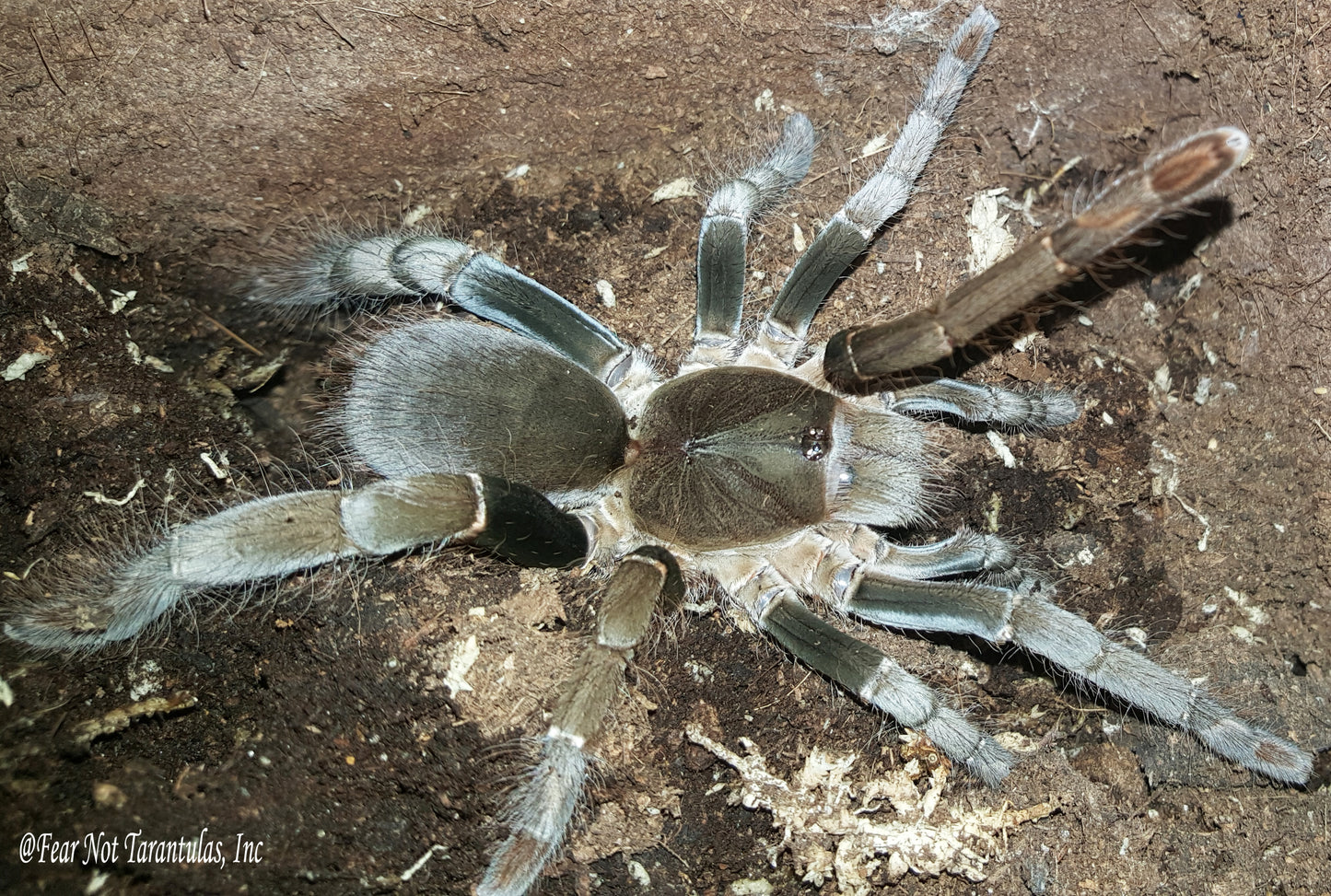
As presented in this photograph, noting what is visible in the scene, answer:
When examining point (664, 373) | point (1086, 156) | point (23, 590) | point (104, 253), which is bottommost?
point (23, 590)

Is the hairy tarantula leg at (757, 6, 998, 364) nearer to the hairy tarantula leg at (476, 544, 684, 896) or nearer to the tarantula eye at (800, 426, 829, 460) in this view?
the tarantula eye at (800, 426, 829, 460)

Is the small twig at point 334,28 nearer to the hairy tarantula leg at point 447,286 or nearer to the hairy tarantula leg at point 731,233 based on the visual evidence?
the hairy tarantula leg at point 447,286

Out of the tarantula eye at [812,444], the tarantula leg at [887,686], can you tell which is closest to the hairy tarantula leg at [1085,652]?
the tarantula leg at [887,686]

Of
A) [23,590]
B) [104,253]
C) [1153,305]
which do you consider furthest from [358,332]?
[1153,305]

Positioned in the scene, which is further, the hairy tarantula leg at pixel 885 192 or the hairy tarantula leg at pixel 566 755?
the hairy tarantula leg at pixel 885 192

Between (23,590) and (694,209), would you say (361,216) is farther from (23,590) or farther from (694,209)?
(23,590)
